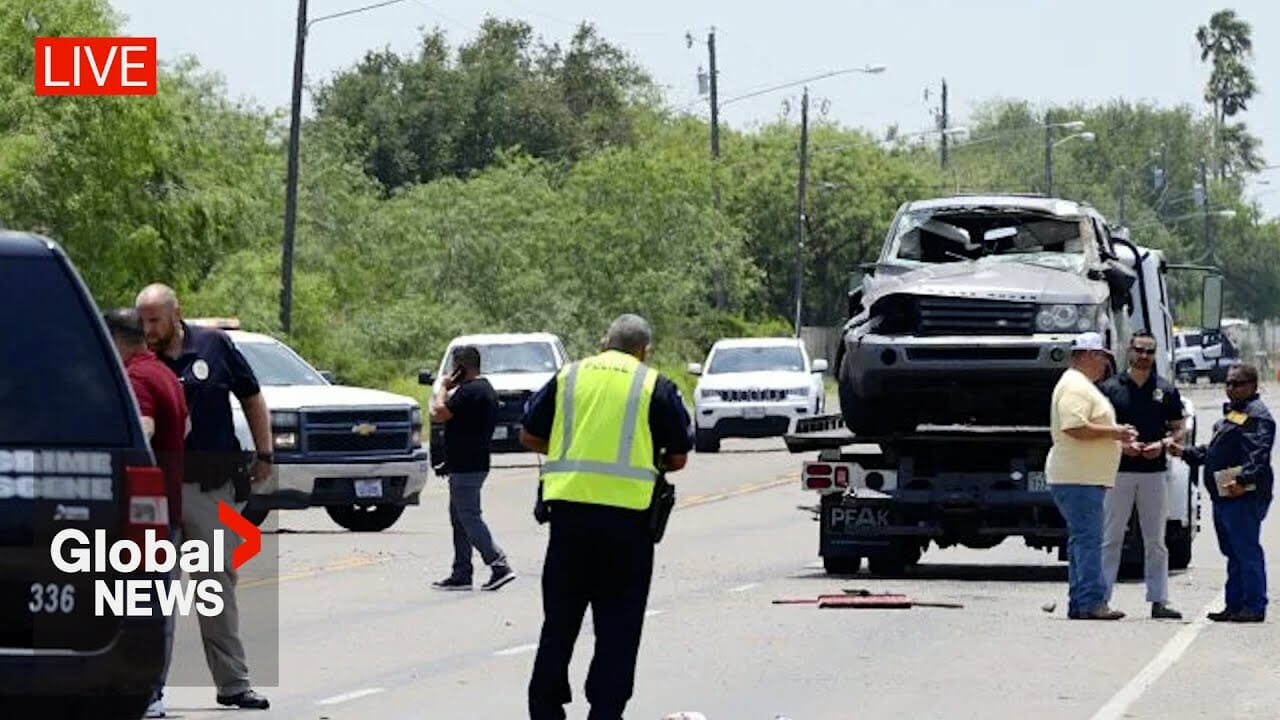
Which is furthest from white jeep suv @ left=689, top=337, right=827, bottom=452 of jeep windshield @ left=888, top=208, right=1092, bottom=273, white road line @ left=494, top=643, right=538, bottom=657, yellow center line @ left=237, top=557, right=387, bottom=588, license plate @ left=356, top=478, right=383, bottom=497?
white road line @ left=494, top=643, right=538, bottom=657

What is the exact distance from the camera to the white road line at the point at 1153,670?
1487 centimetres

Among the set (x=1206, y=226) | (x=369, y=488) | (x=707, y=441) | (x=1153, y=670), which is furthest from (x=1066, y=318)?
(x=1206, y=226)

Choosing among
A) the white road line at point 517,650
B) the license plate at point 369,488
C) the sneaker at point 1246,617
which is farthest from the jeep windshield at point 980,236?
the white road line at point 517,650

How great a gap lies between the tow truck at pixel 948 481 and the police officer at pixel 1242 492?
2717mm

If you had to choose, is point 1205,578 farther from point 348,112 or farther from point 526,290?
point 348,112

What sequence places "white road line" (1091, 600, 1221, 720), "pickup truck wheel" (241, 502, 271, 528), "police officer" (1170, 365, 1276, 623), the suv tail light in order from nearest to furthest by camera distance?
the suv tail light
"white road line" (1091, 600, 1221, 720)
"police officer" (1170, 365, 1276, 623)
"pickup truck wheel" (241, 502, 271, 528)

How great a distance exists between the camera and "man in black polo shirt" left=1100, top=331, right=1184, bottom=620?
20.7m

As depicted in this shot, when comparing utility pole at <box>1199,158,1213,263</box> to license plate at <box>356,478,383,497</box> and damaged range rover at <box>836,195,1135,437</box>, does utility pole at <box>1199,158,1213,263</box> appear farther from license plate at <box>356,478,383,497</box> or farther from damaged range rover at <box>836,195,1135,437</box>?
→ damaged range rover at <box>836,195,1135,437</box>

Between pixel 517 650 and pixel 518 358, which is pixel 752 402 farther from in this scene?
pixel 517 650

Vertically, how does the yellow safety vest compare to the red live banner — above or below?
below

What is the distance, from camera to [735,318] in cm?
8712

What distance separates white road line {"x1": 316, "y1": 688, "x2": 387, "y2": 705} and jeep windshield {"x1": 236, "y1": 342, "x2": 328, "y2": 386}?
1454 cm

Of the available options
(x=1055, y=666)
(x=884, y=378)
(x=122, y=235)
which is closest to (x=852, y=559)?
(x=884, y=378)

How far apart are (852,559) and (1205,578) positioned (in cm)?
270
